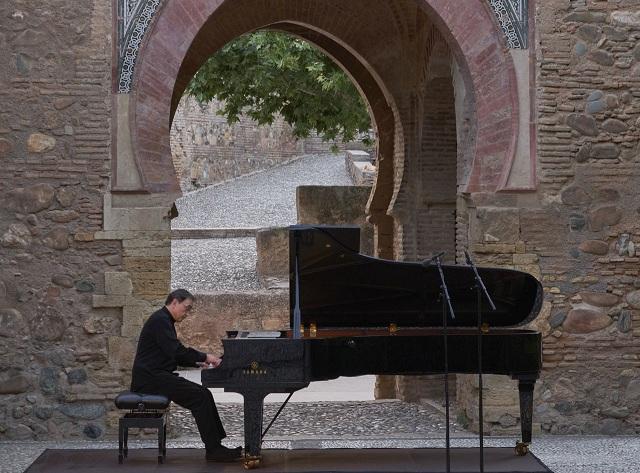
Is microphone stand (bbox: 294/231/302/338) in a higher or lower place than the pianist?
higher

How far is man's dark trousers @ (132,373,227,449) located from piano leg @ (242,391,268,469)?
0.34 metres

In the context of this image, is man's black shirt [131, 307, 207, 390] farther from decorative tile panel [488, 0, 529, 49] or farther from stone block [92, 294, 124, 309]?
decorative tile panel [488, 0, 529, 49]

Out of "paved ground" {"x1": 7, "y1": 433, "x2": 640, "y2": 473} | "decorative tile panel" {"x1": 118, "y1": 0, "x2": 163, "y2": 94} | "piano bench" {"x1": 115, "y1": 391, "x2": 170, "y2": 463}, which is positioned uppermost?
"decorative tile panel" {"x1": 118, "y1": 0, "x2": 163, "y2": 94}

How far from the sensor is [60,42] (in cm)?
1060

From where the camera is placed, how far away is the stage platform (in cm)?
869

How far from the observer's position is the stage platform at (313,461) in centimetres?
869

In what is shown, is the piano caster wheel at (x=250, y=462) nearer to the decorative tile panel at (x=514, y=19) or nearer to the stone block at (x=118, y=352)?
the stone block at (x=118, y=352)

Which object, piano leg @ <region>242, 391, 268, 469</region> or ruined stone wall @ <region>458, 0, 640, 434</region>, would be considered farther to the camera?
ruined stone wall @ <region>458, 0, 640, 434</region>

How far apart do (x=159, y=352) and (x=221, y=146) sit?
1173 inches

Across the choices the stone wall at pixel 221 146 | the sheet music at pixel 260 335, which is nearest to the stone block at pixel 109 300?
the sheet music at pixel 260 335

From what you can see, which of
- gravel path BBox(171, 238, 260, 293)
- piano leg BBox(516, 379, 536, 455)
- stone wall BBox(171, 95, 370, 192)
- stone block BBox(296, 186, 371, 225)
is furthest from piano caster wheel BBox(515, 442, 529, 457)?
stone wall BBox(171, 95, 370, 192)

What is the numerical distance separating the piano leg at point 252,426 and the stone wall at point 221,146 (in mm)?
26808

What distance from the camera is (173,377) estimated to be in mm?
8961

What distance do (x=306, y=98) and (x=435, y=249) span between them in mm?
6191
